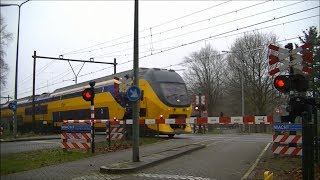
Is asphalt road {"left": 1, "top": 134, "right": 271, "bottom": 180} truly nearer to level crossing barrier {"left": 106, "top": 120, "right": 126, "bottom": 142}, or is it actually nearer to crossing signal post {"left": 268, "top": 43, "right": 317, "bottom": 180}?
crossing signal post {"left": 268, "top": 43, "right": 317, "bottom": 180}

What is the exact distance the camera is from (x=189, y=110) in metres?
27.3

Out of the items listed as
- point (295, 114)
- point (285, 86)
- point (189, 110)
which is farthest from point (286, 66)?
point (189, 110)

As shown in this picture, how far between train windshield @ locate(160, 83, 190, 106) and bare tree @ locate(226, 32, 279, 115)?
79.6ft

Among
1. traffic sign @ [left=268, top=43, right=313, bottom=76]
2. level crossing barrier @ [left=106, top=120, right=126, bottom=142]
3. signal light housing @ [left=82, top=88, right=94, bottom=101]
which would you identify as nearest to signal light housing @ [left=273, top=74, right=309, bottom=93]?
traffic sign @ [left=268, top=43, right=313, bottom=76]

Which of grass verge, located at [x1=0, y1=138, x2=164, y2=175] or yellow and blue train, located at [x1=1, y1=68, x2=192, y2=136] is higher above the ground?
yellow and blue train, located at [x1=1, y1=68, x2=192, y2=136]

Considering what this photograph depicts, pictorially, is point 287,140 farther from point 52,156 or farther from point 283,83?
point 52,156

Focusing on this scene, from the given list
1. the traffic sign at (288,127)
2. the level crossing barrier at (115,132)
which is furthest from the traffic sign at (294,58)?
the level crossing barrier at (115,132)

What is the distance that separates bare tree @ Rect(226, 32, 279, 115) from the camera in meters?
51.5

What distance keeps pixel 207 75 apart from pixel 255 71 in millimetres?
16603

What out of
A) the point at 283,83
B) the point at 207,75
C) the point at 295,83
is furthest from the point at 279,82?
the point at 207,75

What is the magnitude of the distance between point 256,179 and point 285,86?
2.54m

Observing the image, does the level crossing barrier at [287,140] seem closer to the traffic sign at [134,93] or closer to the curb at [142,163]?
the curb at [142,163]

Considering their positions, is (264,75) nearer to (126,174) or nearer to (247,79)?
(247,79)

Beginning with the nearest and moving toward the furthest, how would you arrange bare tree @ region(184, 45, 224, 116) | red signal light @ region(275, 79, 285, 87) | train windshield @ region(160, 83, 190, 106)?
red signal light @ region(275, 79, 285, 87)
train windshield @ region(160, 83, 190, 106)
bare tree @ region(184, 45, 224, 116)
